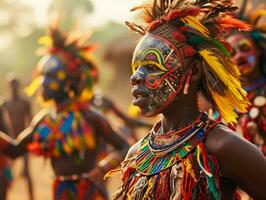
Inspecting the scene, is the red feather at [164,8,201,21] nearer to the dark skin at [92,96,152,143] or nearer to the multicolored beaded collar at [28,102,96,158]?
the multicolored beaded collar at [28,102,96,158]

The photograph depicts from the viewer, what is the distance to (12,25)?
59.1 metres

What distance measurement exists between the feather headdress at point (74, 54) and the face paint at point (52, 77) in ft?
0.36

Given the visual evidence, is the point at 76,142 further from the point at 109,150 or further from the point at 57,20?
the point at 109,150

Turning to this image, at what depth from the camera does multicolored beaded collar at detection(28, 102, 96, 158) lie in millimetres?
6922

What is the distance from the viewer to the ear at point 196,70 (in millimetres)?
3670

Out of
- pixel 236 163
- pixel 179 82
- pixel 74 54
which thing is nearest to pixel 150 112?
pixel 179 82

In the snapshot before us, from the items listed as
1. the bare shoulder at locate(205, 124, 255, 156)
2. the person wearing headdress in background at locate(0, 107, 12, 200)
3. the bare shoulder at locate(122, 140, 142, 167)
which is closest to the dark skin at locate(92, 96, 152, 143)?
the person wearing headdress in background at locate(0, 107, 12, 200)

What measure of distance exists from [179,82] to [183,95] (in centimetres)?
8

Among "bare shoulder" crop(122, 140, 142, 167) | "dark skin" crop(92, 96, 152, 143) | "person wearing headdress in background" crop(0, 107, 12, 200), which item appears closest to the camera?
"bare shoulder" crop(122, 140, 142, 167)

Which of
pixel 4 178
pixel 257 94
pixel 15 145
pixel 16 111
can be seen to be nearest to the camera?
pixel 257 94

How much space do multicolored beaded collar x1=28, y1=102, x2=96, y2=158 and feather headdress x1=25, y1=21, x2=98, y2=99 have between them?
302mm

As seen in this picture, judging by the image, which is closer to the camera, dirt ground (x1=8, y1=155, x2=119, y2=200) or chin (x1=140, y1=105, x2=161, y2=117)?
chin (x1=140, y1=105, x2=161, y2=117)

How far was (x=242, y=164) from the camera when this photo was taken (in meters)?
3.37

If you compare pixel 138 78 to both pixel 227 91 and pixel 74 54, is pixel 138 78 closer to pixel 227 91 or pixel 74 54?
pixel 227 91
